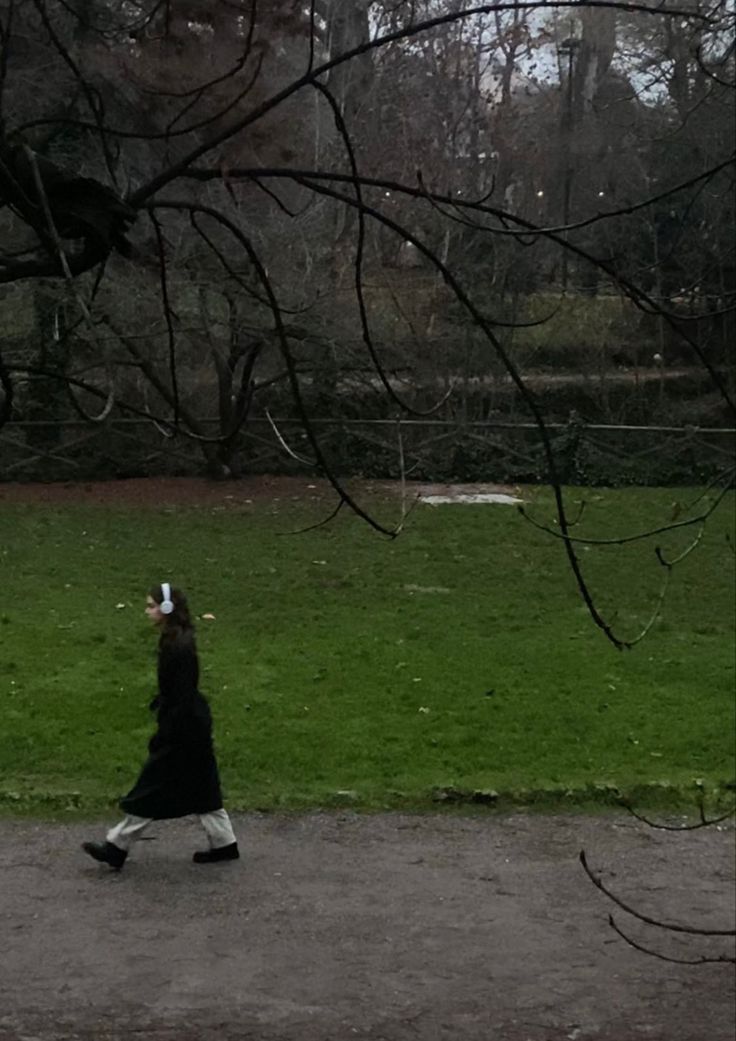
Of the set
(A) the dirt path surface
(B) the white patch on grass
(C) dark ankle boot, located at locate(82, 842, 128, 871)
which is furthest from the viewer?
(B) the white patch on grass

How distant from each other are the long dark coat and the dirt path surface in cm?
38

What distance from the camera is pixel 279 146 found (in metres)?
12.9

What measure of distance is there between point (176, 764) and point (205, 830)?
0.41m

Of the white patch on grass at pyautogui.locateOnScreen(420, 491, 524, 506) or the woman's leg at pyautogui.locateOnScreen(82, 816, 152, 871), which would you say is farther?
the white patch on grass at pyautogui.locateOnScreen(420, 491, 524, 506)

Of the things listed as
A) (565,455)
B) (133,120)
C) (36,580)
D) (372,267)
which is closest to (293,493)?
(372,267)

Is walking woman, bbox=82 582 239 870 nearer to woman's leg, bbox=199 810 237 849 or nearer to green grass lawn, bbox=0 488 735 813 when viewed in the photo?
woman's leg, bbox=199 810 237 849

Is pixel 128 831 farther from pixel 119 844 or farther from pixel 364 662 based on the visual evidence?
pixel 364 662

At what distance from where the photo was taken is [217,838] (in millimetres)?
7324

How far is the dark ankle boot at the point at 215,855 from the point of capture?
7348 mm

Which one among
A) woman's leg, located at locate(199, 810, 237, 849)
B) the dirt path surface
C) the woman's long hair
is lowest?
the dirt path surface

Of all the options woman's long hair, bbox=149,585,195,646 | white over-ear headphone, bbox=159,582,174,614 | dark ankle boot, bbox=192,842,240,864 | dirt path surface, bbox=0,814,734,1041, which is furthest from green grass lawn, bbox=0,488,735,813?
white over-ear headphone, bbox=159,582,174,614

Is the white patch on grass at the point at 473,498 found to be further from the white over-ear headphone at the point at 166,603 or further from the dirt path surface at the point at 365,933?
the white over-ear headphone at the point at 166,603

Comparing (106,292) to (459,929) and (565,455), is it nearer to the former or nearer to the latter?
(565,455)

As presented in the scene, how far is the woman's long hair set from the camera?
7371mm
